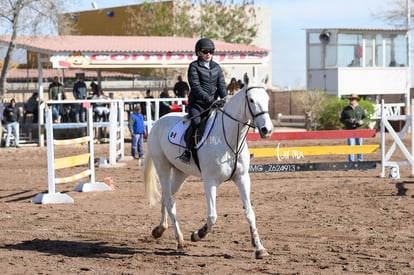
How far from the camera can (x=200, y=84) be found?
34.6ft

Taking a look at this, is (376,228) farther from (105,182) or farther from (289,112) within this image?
(289,112)

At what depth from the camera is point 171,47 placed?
3622 cm

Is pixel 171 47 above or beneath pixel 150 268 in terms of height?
above

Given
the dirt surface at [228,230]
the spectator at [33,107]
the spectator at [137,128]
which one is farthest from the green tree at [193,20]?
the dirt surface at [228,230]

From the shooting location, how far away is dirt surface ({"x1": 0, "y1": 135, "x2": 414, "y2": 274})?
9295 millimetres

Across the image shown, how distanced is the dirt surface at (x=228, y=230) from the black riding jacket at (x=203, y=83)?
1831 millimetres

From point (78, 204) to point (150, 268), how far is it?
608 centimetres

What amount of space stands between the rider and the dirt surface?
1446 mm

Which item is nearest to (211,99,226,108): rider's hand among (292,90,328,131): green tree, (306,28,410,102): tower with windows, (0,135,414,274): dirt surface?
(0,135,414,274): dirt surface

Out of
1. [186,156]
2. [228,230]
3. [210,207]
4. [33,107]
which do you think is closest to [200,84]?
[186,156]

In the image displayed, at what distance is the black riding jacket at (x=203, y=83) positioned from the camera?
34.2 feet

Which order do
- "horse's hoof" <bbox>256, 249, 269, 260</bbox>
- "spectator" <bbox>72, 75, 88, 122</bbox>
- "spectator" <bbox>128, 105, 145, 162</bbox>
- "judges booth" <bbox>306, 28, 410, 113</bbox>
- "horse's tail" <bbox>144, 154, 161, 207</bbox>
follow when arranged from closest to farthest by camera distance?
"horse's hoof" <bbox>256, 249, 269, 260</bbox>, "horse's tail" <bbox>144, 154, 161, 207</bbox>, "spectator" <bbox>128, 105, 145, 162</bbox>, "spectator" <bbox>72, 75, 88, 122</bbox>, "judges booth" <bbox>306, 28, 410, 113</bbox>

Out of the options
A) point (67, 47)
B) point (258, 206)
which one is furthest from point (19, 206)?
point (67, 47)

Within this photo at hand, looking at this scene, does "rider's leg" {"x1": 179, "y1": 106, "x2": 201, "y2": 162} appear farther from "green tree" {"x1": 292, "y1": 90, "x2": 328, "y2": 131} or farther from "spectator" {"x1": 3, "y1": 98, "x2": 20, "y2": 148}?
"green tree" {"x1": 292, "y1": 90, "x2": 328, "y2": 131}
